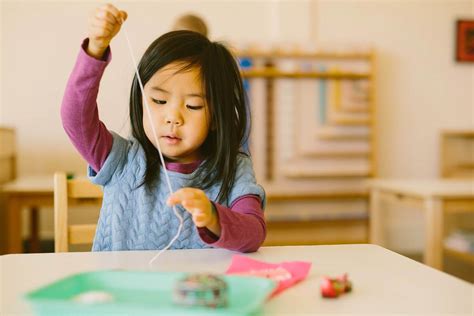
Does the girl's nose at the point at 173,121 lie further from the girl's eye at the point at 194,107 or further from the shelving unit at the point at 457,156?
the shelving unit at the point at 457,156

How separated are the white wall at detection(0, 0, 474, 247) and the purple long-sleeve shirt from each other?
1.84 meters

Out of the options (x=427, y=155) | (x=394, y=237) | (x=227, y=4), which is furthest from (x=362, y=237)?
(x=227, y=4)

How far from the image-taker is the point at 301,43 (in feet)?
11.0

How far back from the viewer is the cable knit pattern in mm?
928

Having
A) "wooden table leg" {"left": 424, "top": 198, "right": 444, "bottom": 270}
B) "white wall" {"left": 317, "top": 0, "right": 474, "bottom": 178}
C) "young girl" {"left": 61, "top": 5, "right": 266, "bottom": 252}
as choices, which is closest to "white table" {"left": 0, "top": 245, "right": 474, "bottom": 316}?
"young girl" {"left": 61, "top": 5, "right": 266, "bottom": 252}

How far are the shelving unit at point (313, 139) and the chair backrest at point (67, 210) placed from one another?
2.27 meters

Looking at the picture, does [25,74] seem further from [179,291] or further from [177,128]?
[179,291]

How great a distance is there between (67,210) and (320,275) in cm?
56

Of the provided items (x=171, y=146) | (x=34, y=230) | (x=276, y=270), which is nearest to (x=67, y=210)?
(x=171, y=146)

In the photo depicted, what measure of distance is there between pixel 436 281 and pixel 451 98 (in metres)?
3.26

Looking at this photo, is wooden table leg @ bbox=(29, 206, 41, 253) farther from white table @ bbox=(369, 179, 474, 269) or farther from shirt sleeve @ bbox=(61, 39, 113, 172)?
shirt sleeve @ bbox=(61, 39, 113, 172)

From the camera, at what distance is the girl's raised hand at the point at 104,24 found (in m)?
0.72

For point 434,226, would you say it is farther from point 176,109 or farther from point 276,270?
point 276,270

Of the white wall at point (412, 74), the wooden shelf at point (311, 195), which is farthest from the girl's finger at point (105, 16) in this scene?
the white wall at point (412, 74)
